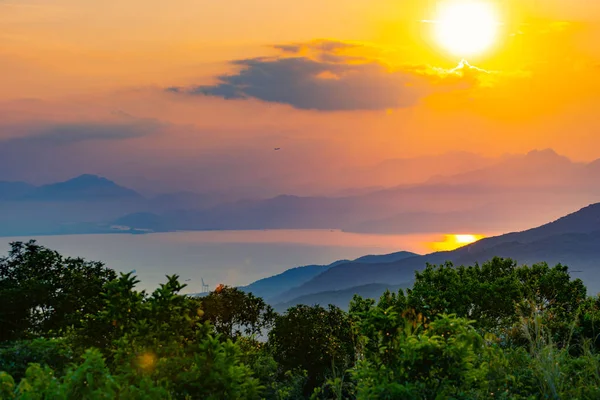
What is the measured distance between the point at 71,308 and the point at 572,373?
72.9 feet

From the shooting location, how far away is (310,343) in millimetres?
30266

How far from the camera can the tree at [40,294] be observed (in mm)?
28375

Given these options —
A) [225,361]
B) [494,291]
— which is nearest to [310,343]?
[494,291]

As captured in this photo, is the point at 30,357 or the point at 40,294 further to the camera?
the point at 40,294

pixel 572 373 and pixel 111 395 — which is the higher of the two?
pixel 111 395

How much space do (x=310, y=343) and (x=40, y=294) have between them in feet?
39.8

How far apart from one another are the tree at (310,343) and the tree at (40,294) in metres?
8.51

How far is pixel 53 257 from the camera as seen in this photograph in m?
31.6

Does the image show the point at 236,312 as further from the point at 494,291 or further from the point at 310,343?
the point at 494,291

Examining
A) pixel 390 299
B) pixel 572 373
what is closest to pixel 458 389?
pixel 572 373

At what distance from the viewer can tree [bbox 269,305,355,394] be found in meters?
30.0

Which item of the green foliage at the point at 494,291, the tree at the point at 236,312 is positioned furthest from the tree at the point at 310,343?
the green foliage at the point at 494,291

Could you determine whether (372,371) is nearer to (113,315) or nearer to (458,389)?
(458,389)

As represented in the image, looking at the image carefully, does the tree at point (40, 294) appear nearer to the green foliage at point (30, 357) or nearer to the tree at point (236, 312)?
the tree at point (236, 312)
